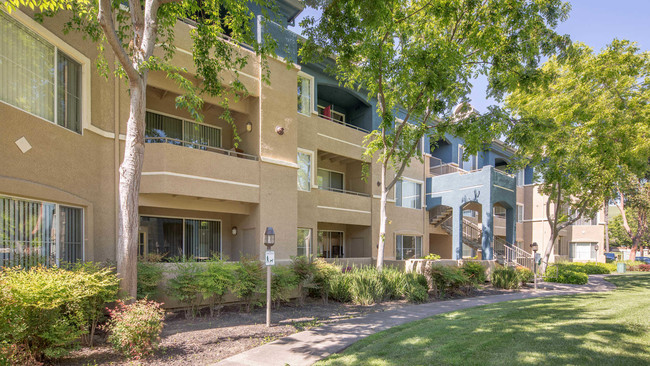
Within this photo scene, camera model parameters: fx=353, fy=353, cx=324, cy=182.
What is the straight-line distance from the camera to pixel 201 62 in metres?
9.84

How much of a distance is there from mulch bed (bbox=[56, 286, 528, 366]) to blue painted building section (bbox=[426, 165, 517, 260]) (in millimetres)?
10832

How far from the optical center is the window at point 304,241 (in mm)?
15703

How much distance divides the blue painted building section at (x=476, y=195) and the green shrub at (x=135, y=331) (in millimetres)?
18172

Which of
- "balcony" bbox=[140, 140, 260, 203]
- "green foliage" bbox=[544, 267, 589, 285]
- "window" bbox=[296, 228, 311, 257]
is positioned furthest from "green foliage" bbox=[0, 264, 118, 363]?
"green foliage" bbox=[544, 267, 589, 285]

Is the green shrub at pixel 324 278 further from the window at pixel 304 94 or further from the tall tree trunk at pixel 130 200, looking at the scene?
the window at pixel 304 94

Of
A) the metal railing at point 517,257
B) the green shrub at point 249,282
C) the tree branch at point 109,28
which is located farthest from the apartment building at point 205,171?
the tree branch at point 109,28

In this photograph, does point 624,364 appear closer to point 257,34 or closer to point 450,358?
point 450,358

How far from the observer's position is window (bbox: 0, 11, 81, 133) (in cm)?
714

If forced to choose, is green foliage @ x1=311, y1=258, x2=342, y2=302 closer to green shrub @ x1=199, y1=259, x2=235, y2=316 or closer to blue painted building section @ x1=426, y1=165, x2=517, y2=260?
green shrub @ x1=199, y1=259, x2=235, y2=316

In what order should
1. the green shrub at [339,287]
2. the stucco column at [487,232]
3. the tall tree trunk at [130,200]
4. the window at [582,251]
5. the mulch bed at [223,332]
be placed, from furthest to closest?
1. the window at [582,251]
2. the stucco column at [487,232]
3. the green shrub at [339,287]
4. the tall tree trunk at [130,200]
5. the mulch bed at [223,332]

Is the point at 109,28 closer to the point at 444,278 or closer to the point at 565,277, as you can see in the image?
the point at 444,278

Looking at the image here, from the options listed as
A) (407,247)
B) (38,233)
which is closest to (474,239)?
(407,247)

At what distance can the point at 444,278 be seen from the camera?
13180 millimetres

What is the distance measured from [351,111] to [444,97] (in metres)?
8.33
